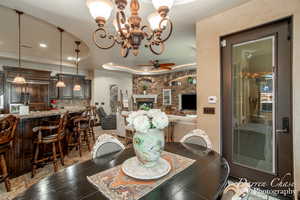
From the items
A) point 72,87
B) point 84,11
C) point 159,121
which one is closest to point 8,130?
point 84,11

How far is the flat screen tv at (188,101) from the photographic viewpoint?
696 cm

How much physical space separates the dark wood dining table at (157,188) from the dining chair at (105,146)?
111 mm

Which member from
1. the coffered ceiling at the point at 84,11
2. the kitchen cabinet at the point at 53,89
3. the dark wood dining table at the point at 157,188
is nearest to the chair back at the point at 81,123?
the coffered ceiling at the point at 84,11

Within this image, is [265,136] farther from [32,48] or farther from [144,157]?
[32,48]

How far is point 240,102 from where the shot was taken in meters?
2.27

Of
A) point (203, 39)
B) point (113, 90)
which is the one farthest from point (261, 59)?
point (113, 90)

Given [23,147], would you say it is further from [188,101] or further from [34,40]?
[188,101]

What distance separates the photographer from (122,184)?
3.31 ft

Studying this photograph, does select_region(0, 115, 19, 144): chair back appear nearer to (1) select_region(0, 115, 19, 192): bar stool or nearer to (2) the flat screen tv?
(1) select_region(0, 115, 19, 192): bar stool

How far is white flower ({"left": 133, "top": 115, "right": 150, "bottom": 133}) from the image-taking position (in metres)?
1.11

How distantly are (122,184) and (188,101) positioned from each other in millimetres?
6477

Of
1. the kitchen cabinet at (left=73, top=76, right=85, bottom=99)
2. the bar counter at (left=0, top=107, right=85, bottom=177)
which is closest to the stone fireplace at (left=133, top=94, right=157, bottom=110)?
the kitchen cabinet at (left=73, top=76, right=85, bottom=99)

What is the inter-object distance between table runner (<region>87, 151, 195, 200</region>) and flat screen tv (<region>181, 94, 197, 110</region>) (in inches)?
235

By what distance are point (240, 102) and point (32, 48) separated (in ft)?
18.9
